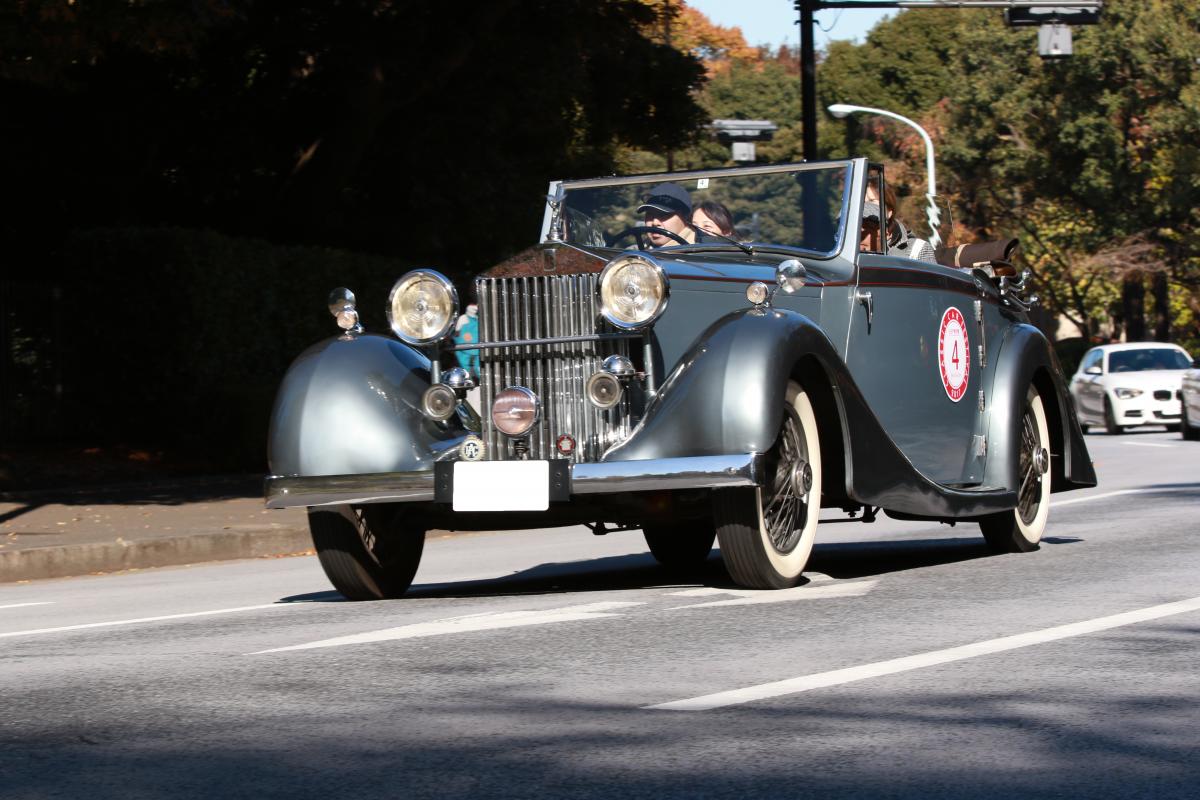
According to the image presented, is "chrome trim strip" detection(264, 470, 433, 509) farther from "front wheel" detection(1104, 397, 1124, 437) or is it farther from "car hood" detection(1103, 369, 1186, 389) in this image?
"car hood" detection(1103, 369, 1186, 389)

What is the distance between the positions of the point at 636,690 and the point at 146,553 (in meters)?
8.41

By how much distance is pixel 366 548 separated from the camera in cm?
846

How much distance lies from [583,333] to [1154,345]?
27079mm

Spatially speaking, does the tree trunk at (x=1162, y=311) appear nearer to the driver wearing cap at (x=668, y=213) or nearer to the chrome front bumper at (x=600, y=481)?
the driver wearing cap at (x=668, y=213)

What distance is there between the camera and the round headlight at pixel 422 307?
8.27 m

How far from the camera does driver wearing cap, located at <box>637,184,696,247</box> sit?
364 inches

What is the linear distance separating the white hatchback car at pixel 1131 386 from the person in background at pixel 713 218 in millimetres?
23274

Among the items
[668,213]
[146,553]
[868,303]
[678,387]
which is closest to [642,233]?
[668,213]

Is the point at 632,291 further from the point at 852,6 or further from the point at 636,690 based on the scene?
the point at 852,6

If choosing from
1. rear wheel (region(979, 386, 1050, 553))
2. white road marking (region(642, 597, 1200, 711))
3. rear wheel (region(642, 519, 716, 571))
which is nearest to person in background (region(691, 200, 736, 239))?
rear wheel (region(642, 519, 716, 571))

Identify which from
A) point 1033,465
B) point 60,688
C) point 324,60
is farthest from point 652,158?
point 60,688

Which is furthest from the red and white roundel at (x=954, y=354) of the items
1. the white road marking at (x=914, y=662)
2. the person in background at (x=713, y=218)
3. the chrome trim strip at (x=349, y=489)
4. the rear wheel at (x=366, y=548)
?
the chrome trim strip at (x=349, y=489)

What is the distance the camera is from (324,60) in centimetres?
2481

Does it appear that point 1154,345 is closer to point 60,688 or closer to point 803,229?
point 803,229
